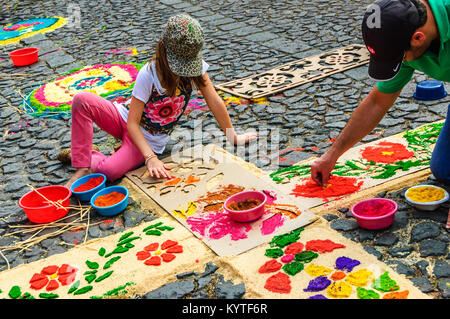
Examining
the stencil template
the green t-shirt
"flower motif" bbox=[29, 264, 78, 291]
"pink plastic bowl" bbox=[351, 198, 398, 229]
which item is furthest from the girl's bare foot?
the green t-shirt

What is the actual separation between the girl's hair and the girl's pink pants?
0.54m

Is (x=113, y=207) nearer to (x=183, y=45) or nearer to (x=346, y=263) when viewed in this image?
(x=183, y=45)

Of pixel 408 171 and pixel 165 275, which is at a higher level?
pixel 408 171

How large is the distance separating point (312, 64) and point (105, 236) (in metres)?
3.23

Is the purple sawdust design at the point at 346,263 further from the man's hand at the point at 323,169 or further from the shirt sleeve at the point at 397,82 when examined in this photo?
the shirt sleeve at the point at 397,82

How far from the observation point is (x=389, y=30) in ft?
8.28

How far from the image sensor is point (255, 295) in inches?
104

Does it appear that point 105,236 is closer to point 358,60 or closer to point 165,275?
point 165,275

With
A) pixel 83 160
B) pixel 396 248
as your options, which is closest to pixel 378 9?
pixel 396 248

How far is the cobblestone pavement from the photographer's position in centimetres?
286

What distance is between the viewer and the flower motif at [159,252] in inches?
119

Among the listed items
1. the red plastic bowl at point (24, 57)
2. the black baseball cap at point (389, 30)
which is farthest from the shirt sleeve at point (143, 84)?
the red plastic bowl at point (24, 57)

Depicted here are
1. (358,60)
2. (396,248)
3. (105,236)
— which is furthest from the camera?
(358,60)

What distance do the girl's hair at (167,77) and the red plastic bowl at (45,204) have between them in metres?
1.05
